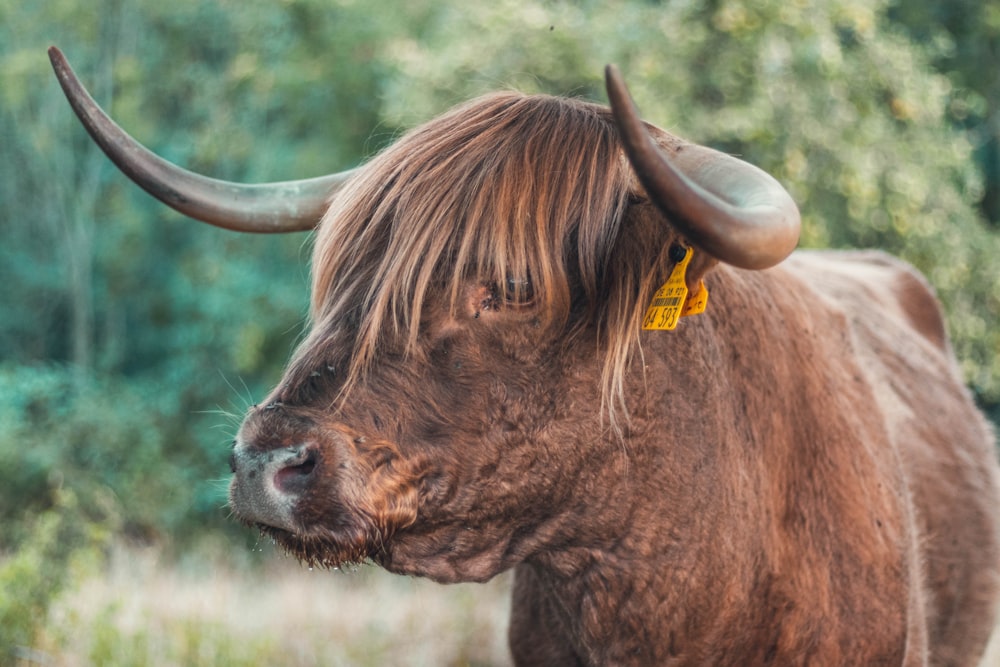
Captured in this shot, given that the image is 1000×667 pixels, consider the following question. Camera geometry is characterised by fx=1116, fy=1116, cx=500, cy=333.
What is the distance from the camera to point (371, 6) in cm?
1534

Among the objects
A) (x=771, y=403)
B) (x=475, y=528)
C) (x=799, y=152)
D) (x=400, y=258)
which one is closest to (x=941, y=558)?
(x=771, y=403)

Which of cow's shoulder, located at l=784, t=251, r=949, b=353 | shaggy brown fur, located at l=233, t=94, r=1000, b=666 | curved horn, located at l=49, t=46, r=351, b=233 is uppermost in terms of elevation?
curved horn, located at l=49, t=46, r=351, b=233

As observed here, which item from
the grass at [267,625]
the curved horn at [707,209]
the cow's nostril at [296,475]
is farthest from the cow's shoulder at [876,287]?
the grass at [267,625]

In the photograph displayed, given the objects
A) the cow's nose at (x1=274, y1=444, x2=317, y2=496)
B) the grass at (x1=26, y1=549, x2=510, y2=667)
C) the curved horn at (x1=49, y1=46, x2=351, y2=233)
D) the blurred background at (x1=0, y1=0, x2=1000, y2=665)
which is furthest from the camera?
the blurred background at (x1=0, y1=0, x2=1000, y2=665)

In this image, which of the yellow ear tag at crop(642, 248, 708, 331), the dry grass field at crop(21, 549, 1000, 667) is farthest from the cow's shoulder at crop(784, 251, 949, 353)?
the dry grass field at crop(21, 549, 1000, 667)

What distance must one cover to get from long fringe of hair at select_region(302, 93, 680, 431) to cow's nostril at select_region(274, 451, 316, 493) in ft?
0.57

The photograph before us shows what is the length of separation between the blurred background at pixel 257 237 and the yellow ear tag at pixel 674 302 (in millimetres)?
1077

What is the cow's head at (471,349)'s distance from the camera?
2289mm

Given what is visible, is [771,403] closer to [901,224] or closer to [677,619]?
[677,619]

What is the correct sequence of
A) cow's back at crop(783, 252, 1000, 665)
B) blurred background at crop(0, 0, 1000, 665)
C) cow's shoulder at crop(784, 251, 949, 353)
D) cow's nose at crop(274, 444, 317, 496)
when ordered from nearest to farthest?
cow's nose at crop(274, 444, 317, 496) → cow's back at crop(783, 252, 1000, 665) → cow's shoulder at crop(784, 251, 949, 353) → blurred background at crop(0, 0, 1000, 665)

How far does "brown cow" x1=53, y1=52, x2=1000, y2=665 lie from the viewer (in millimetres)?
2340

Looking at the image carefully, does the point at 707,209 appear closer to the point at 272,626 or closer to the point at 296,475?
the point at 296,475

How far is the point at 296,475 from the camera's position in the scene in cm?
225

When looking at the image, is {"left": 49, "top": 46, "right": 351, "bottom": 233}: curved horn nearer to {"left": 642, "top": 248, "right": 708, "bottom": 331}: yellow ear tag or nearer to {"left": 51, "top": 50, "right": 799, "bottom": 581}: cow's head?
{"left": 51, "top": 50, "right": 799, "bottom": 581}: cow's head
